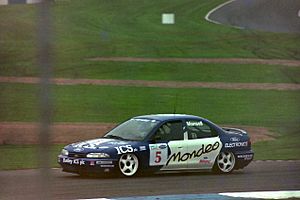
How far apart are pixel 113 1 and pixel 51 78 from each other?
4.44 metres

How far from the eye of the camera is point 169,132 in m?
12.4

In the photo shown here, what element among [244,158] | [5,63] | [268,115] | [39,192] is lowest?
[244,158]

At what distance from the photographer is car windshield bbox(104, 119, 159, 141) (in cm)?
1227

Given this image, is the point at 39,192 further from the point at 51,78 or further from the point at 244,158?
the point at 244,158

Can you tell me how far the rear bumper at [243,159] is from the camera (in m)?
12.5

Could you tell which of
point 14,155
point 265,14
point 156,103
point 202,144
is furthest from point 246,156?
point 265,14

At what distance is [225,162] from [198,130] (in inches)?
25.6

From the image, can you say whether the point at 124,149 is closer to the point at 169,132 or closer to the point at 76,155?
the point at 76,155

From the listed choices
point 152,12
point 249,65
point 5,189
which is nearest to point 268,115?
point 249,65

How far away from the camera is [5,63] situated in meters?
5.94

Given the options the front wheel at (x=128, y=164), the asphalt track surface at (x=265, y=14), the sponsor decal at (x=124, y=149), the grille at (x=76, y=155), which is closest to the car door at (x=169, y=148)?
the front wheel at (x=128, y=164)

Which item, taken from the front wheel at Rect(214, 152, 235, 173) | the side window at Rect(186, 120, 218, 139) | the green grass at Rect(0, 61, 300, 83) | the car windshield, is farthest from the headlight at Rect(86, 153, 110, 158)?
the front wheel at Rect(214, 152, 235, 173)

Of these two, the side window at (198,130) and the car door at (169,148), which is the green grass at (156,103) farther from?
the car door at (169,148)

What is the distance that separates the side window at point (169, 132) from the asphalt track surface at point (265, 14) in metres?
3.65
